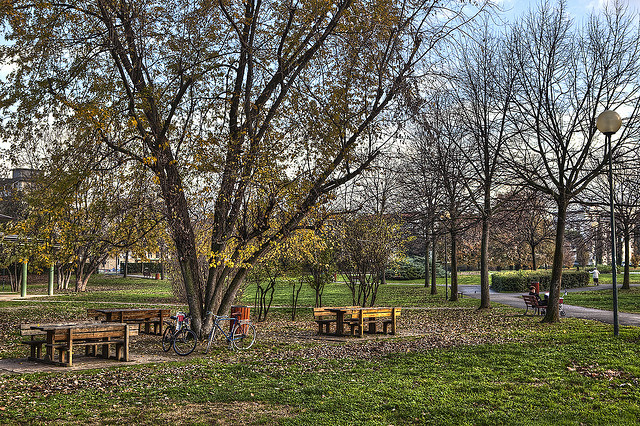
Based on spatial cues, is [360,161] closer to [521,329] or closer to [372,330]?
[372,330]

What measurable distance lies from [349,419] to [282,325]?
10.3 m

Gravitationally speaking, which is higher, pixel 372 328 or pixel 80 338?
pixel 80 338

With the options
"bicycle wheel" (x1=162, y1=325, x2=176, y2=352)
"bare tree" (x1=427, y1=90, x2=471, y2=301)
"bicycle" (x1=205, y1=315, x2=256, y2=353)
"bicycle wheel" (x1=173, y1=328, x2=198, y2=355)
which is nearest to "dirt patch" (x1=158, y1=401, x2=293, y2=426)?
"bicycle wheel" (x1=173, y1=328, x2=198, y2=355)

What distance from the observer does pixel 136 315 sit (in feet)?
42.9

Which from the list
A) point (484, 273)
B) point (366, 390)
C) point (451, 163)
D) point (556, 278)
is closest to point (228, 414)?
point (366, 390)

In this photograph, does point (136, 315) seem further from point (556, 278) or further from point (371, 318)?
point (556, 278)

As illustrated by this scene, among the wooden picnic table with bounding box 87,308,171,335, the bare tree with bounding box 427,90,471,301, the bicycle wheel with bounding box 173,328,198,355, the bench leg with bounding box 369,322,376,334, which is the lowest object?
the bench leg with bounding box 369,322,376,334

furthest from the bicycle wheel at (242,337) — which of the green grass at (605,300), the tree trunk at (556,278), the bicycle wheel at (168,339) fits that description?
the green grass at (605,300)

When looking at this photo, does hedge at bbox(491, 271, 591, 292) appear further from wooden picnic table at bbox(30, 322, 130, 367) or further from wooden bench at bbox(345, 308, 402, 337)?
wooden picnic table at bbox(30, 322, 130, 367)

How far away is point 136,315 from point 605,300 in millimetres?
19324

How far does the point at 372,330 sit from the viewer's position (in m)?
14.3

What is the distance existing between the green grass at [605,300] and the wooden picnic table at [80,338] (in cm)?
1625

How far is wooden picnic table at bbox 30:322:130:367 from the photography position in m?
8.96

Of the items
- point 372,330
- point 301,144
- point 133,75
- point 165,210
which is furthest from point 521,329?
point 133,75
